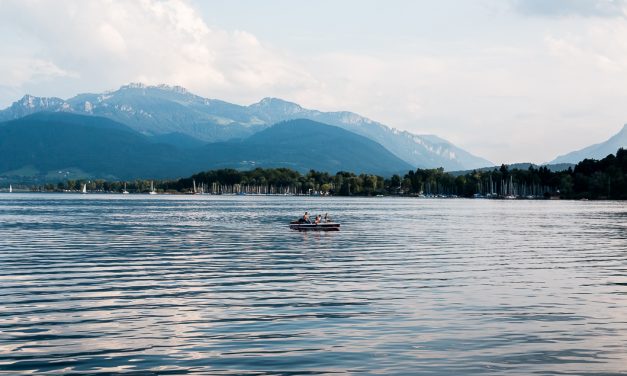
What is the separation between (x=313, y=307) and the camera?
123ft

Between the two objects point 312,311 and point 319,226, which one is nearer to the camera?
point 312,311

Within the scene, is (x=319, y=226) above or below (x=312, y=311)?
above

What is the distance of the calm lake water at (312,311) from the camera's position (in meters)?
26.3

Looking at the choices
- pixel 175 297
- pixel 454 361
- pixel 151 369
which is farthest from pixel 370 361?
pixel 175 297

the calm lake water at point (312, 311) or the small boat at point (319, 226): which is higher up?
the small boat at point (319, 226)

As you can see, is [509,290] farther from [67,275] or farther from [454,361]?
[67,275]

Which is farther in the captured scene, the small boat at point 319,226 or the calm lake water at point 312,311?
the small boat at point 319,226

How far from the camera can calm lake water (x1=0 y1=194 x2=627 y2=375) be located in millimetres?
26344

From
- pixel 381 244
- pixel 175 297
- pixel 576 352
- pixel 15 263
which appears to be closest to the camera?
pixel 576 352

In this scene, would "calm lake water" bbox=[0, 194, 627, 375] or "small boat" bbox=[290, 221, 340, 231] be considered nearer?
"calm lake water" bbox=[0, 194, 627, 375]

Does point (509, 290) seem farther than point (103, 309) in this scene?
Yes

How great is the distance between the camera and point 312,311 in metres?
36.2

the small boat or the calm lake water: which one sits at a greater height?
the small boat

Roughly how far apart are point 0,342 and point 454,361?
1697 centimetres
